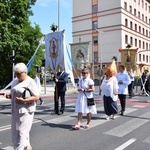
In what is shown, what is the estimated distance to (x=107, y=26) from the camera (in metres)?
55.9

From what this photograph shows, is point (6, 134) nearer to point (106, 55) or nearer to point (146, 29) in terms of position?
point (106, 55)

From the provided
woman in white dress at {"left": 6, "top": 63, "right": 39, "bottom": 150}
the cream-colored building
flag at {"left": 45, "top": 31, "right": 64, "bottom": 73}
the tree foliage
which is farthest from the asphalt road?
the cream-colored building

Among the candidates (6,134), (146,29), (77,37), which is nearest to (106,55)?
(77,37)

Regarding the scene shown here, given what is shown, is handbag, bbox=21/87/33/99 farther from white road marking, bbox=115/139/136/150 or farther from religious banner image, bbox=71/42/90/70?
religious banner image, bbox=71/42/90/70

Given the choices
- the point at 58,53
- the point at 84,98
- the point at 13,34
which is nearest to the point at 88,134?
the point at 84,98

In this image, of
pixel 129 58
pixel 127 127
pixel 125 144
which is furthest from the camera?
pixel 129 58

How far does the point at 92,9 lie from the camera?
58469 millimetres

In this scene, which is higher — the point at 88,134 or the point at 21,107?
the point at 21,107

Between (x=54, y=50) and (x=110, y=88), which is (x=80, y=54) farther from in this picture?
(x=110, y=88)

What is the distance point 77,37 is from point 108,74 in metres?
52.0

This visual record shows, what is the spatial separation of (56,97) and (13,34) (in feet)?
56.9

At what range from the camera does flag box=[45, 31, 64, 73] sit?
37.3ft

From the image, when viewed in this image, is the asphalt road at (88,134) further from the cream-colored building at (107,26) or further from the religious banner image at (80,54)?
the cream-colored building at (107,26)

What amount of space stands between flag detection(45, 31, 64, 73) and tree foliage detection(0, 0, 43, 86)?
13361 millimetres
